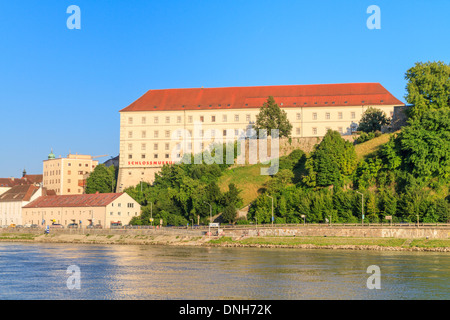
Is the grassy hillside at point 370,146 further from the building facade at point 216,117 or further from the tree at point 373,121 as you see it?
the building facade at point 216,117

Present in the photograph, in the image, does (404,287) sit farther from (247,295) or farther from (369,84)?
(369,84)

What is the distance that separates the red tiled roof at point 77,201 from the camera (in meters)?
94.9

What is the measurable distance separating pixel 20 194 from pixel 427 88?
7645cm

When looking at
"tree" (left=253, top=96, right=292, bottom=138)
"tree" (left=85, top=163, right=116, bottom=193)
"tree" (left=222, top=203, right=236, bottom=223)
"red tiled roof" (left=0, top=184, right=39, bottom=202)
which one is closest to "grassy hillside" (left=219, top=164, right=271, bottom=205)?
"tree" (left=222, top=203, right=236, bottom=223)

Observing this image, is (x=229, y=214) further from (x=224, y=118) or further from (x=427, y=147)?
(x=224, y=118)

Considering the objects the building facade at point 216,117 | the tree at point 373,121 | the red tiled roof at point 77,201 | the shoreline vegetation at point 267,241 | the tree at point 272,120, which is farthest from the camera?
the building facade at point 216,117

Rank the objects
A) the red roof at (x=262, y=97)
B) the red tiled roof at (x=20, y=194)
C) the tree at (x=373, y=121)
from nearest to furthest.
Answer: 1. the tree at (x=373, y=121)
2. the red roof at (x=262, y=97)
3. the red tiled roof at (x=20, y=194)

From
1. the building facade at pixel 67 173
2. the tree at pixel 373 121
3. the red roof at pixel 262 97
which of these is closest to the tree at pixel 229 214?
the tree at pixel 373 121

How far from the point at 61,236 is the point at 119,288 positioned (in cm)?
5437

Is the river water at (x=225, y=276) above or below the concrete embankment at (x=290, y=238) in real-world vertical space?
below

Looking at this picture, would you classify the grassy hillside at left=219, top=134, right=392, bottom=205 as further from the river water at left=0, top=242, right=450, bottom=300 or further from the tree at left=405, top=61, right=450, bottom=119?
the river water at left=0, top=242, right=450, bottom=300

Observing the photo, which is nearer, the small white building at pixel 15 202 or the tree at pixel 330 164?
the tree at pixel 330 164

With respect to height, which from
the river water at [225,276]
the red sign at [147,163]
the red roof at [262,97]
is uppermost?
the red roof at [262,97]
